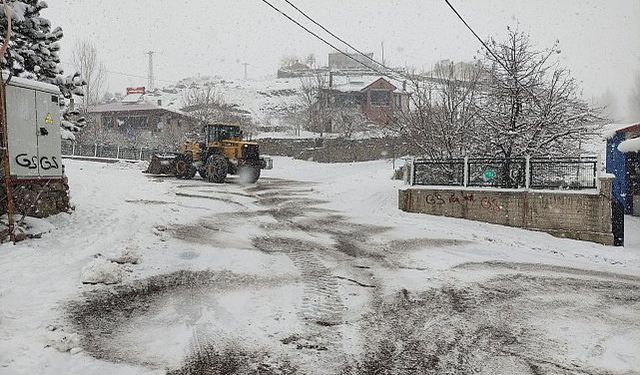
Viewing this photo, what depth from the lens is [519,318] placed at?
526 centimetres

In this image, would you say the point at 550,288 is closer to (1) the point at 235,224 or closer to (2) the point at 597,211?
(2) the point at 597,211

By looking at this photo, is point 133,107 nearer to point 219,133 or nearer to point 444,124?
point 219,133

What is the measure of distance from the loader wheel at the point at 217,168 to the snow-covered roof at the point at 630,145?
15077mm

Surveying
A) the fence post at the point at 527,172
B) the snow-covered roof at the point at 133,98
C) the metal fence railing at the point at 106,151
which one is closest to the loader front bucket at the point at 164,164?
the metal fence railing at the point at 106,151

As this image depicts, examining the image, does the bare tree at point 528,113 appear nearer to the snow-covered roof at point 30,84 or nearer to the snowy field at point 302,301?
A: the snowy field at point 302,301

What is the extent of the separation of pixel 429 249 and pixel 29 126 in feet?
25.6

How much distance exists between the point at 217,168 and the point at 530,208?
13.1 m

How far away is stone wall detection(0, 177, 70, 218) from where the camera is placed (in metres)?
7.88

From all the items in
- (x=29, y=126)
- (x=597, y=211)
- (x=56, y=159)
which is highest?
(x=29, y=126)

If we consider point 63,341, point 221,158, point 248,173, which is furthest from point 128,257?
point 248,173

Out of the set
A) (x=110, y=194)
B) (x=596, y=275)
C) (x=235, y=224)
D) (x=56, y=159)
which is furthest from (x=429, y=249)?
(x=110, y=194)

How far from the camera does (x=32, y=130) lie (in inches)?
323

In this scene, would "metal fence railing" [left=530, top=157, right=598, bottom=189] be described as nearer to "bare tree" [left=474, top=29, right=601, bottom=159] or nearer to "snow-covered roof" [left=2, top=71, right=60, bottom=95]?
"bare tree" [left=474, top=29, right=601, bottom=159]

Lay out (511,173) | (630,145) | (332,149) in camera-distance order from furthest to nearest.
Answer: (332,149) < (630,145) < (511,173)
